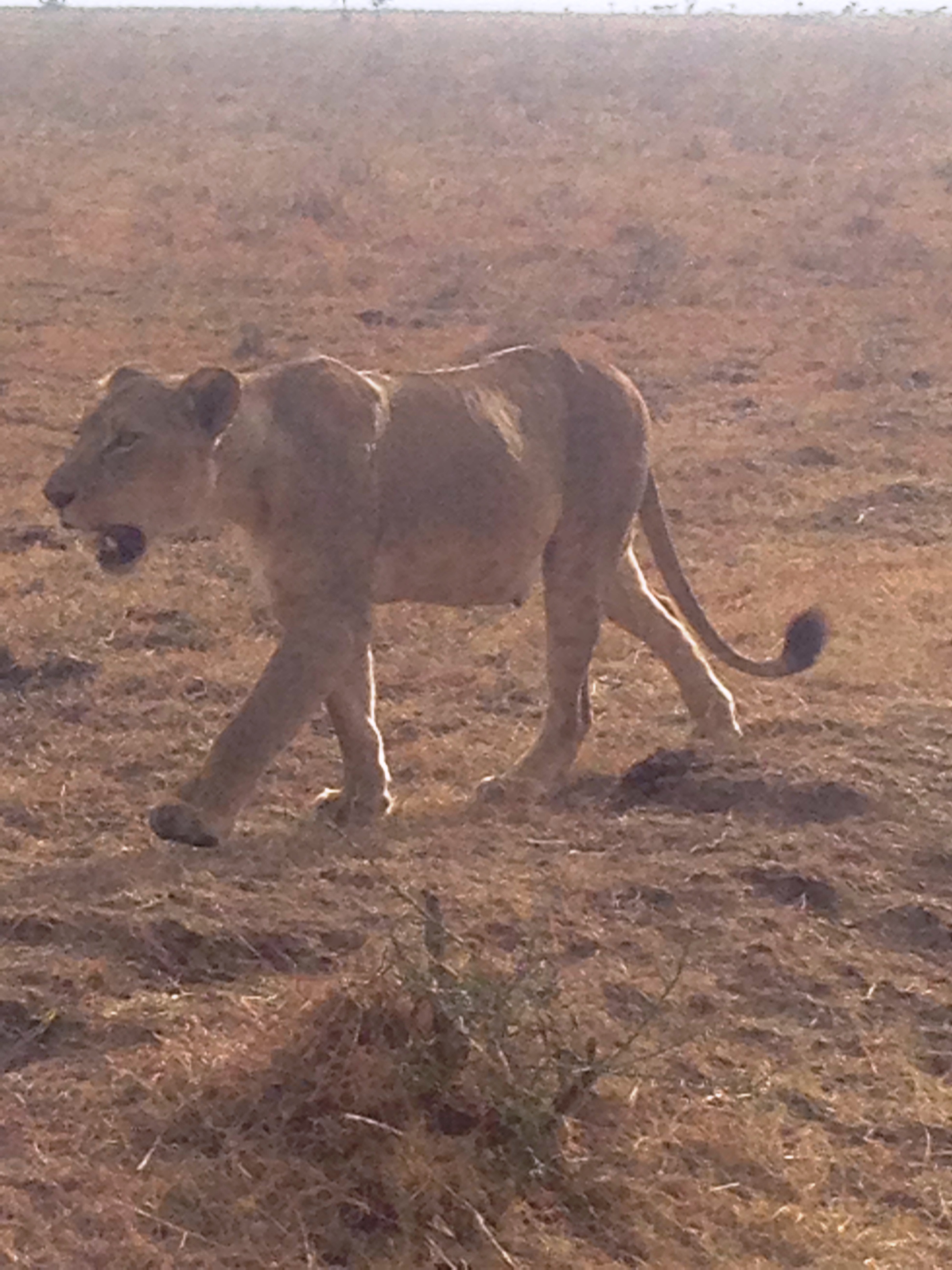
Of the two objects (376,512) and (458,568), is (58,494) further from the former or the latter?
(458,568)

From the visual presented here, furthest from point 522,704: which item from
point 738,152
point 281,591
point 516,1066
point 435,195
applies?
point 738,152

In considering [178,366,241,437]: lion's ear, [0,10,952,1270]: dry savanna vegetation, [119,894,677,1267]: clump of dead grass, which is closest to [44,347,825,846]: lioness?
[178,366,241,437]: lion's ear

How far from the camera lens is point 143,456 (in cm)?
390

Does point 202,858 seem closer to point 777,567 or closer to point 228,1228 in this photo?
point 228,1228

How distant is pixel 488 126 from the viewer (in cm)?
2042

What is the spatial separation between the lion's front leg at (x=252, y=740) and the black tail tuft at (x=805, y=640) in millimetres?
1572

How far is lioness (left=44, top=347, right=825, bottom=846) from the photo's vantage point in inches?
155

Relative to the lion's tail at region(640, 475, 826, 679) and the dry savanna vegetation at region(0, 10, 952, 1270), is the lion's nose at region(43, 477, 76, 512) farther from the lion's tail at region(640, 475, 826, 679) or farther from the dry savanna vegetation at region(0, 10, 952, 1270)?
the lion's tail at region(640, 475, 826, 679)

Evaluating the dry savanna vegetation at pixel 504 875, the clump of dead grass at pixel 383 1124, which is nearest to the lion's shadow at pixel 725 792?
the dry savanna vegetation at pixel 504 875

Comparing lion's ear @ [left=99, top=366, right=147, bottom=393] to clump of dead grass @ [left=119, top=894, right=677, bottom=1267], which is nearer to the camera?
clump of dead grass @ [left=119, top=894, right=677, bottom=1267]

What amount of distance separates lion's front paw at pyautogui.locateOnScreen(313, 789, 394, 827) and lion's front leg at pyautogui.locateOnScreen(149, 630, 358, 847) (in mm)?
408

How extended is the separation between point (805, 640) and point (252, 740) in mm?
1851

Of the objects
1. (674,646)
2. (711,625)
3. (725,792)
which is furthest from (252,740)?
(711,625)

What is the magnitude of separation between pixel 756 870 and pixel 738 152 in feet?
53.5
